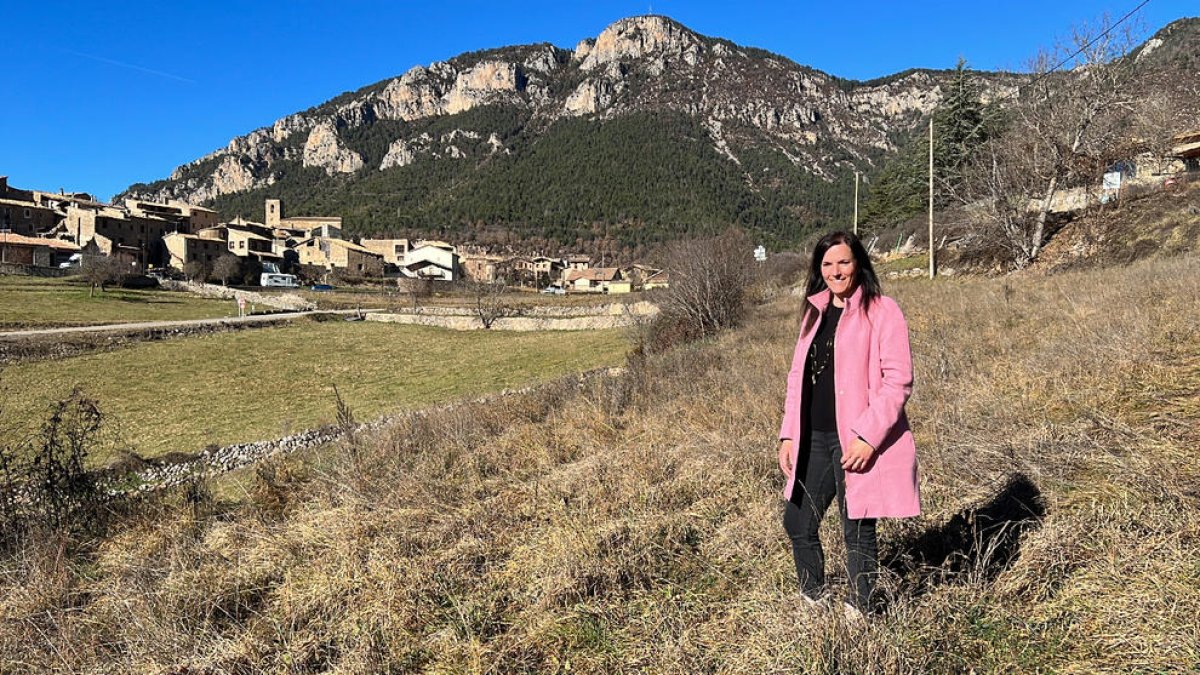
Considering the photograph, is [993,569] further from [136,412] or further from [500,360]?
[500,360]

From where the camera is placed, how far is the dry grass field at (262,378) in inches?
550

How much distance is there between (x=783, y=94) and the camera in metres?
163

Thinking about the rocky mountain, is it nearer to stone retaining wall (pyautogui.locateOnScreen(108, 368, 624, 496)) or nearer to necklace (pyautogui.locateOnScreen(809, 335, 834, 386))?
stone retaining wall (pyautogui.locateOnScreen(108, 368, 624, 496))

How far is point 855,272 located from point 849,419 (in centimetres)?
64

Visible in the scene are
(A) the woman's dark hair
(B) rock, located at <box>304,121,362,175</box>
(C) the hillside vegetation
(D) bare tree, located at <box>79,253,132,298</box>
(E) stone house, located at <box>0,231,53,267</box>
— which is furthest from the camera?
(B) rock, located at <box>304,121,362,175</box>

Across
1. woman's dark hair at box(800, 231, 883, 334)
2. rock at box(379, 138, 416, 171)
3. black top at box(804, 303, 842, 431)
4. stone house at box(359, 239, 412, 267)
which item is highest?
rock at box(379, 138, 416, 171)

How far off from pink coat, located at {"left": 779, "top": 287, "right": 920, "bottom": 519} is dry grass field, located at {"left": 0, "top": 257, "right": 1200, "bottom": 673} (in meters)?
0.45

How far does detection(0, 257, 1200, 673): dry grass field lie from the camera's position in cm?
223

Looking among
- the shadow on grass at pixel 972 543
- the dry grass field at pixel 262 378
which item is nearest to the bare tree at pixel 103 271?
the dry grass field at pixel 262 378

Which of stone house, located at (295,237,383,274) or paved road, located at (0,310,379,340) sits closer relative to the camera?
paved road, located at (0,310,379,340)

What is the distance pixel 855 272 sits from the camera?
243cm

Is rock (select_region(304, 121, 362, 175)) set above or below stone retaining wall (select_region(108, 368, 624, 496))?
above

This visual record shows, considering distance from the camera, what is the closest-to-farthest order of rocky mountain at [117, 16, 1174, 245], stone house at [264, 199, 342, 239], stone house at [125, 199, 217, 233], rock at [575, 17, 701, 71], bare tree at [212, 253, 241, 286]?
bare tree at [212, 253, 241, 286] < stone house at [125, 199, 217, 233] < stone house at [264, 199, 342, 239] < rocky mountain at [117, 16, 1174, 245] < rock at [575, 17, 701, 71]

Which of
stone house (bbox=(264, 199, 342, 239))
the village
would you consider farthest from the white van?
stone house (bbox=(264, 199, 342, 239))
